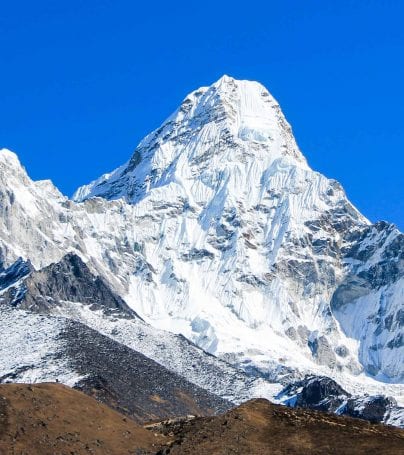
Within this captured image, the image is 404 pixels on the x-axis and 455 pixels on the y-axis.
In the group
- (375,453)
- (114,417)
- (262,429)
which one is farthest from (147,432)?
(375,453)

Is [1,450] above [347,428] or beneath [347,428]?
beneath

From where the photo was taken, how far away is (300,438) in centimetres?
9462

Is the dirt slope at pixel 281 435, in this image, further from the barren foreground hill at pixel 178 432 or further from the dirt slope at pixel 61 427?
the dirt slope at pixel 61 427

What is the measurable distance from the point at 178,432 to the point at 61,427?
8.54 m

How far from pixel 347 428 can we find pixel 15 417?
22.6 metres

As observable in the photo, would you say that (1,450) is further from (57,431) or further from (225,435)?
(225,435)

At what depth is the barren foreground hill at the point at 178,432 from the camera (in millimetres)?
93125

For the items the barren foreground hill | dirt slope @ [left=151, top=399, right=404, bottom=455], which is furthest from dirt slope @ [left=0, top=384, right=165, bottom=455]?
dirt slope @ [left=151, top=399, right=404, bottom=455]

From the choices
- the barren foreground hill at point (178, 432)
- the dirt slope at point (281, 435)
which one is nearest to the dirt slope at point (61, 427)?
the barren foreground hill at point (178, 432)

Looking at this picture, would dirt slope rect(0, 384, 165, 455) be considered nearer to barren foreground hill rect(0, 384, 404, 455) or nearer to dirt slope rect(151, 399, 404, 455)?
barren foreground hill rect(0, 384, 404, 455)

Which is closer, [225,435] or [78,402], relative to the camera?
[225,435]

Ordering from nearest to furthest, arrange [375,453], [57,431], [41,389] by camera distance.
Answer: [375,453], [57,431], [41,389]

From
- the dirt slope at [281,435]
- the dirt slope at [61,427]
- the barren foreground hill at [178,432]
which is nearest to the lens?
Result: the dirt slope at [281,435]

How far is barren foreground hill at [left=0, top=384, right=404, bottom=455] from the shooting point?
306 ft
